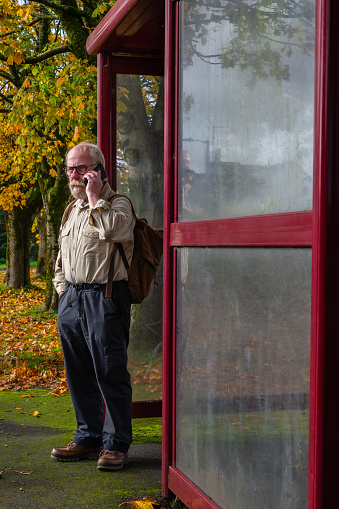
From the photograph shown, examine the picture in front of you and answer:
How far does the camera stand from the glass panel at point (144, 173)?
558 centimetres

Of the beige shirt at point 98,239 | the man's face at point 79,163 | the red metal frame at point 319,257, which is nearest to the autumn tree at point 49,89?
the man's face at point 79,163

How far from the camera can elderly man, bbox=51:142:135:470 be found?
4336 millimetres

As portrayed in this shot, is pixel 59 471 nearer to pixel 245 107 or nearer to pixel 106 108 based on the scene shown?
pixel 245 107

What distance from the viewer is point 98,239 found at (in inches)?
173

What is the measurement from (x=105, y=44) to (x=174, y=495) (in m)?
3.45

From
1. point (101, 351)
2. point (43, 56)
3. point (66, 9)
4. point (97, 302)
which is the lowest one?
point (101, 351)

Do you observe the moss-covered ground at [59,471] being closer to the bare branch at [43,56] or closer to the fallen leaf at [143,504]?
the fallen leaf at [143,504]

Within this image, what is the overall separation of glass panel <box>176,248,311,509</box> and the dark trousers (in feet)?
2.50

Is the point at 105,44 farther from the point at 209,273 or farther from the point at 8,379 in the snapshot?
the point at 8,379

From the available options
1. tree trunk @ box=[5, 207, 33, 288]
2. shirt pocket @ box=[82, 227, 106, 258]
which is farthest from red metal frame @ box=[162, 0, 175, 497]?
tree trunk @ box=[5, 207, 33, 288]

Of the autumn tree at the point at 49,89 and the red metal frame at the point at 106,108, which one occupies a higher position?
the autumn tree at the point at 49,89

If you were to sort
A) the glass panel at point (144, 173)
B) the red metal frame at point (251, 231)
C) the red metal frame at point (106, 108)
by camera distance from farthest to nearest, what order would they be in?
the glass panel at point (144, 173) → the red metal frame at point (106, 108) → the red metal frame at point (251, 231)

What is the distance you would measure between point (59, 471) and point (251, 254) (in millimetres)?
2442

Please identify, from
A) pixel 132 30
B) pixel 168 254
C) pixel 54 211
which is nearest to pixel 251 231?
pixel 168 254
